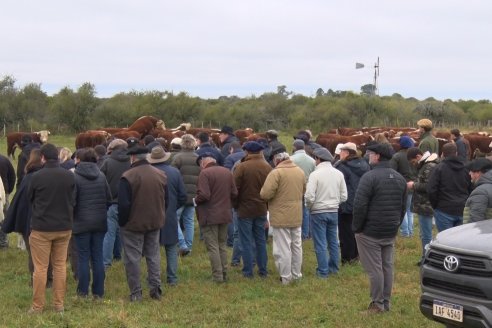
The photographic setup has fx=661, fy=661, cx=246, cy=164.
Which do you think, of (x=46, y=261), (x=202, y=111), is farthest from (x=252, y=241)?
(x=202, y=111)

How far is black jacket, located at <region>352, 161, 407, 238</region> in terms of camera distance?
779 centimetres

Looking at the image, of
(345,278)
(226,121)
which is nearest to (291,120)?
(226,121)

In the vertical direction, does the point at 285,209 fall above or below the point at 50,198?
below

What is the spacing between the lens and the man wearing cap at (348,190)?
10.6 meters

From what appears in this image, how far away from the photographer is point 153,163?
30.9ft

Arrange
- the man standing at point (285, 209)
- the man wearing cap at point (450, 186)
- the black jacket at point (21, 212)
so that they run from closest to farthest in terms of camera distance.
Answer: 1. the black jacket at point (21, 212)
2. the man standing at point (285, 209)
3. the man wearing cap at point (450, 186)

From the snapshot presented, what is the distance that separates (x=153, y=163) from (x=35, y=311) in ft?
8.49

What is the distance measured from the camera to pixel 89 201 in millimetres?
8383

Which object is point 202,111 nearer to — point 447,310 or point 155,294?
point 155,294

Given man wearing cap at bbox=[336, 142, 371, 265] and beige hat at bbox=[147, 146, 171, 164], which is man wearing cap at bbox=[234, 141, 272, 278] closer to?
beige hat at bbox=[147, 146, 171, 164]

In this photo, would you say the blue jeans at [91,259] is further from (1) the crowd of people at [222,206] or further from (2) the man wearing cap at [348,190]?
(2) the man wearing cap at [348,190]

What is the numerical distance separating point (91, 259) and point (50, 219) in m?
1.10

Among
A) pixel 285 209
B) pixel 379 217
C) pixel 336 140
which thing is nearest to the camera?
pixel 379 217

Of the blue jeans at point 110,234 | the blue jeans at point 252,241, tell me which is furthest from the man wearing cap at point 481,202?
the blue jeans at point 110,234
